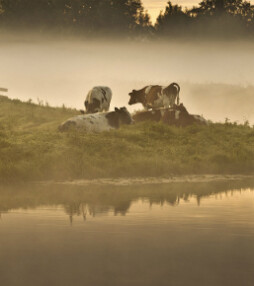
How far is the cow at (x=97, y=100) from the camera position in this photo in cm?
3056

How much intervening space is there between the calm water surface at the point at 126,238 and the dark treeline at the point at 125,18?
1812 inches

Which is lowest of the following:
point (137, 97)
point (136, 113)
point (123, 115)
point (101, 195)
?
point (101, 195)

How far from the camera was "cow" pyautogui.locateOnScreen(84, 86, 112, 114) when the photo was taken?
30562 millimetres

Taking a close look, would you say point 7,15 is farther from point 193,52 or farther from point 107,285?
point 107,285

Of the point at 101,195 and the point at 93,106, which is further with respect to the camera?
the point at 93,106

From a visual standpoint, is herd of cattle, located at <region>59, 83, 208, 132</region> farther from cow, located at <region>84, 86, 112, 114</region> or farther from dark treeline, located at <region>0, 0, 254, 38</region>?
dark treeline, located at <region>0, 0, 254, 38</region>

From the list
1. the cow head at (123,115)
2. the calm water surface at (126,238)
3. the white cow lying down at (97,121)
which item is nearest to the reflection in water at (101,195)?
the calm water surface at (126,238)

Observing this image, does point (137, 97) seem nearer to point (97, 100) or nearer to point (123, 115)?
point (97, 100)

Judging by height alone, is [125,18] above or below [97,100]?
above

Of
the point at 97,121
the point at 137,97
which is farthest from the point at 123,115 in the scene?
the point at 137,97

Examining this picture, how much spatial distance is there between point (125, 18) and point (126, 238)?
53318mm

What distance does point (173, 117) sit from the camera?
29.0 metres

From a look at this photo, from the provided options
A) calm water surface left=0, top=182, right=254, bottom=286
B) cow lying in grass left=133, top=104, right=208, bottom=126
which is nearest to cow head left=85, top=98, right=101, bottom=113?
cow lying in grass left=133, top=104, right=208, bottom=126

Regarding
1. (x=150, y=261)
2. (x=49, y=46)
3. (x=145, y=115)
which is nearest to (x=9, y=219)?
(x=150, y=261)
